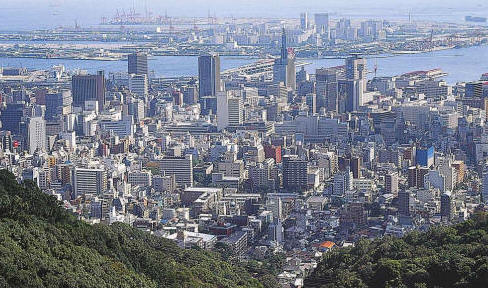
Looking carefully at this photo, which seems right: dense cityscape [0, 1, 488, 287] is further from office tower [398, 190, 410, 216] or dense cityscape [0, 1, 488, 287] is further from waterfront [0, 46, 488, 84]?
waterfront [0, 46, 488, 84]

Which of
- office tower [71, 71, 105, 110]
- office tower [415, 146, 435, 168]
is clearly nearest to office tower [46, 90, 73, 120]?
office tower [71, 71, 105, 110]

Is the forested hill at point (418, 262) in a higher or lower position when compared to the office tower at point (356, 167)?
higher

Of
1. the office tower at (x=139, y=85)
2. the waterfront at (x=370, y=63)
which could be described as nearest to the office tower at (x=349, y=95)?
the office tower at (x=139, y=85)

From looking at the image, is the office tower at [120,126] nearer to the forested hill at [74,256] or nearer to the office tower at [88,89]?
the office tower at [88,89]

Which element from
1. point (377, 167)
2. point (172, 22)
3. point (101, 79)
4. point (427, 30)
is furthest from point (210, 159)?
point (172, 22)

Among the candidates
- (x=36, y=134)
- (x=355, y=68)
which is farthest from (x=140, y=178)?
(x=355, y=68)

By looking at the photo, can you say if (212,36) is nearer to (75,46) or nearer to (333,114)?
(75,46)
